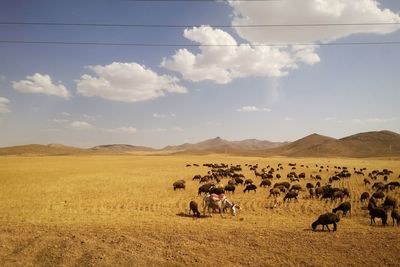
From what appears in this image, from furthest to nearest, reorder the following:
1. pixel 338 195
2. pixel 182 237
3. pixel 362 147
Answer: pixel 362 147 < pixel 338 195 < pixel 182 237

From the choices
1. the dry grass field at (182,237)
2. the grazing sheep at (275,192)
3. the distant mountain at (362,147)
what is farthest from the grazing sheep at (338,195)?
the distant mountain at (362,147)

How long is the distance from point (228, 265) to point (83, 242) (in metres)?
5.11

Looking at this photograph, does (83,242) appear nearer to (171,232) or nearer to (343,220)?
(171,232)

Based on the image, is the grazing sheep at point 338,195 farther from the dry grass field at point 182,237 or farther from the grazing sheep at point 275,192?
the grazing sheep at point 275,192

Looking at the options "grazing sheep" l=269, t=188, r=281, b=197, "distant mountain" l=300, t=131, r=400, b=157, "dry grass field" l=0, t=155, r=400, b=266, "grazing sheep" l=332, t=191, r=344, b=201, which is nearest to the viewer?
"dry grass field" l=0, t=155, r=400, b=266

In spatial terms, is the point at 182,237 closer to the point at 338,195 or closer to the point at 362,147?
the point at 338,195

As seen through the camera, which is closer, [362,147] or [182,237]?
[182,237]

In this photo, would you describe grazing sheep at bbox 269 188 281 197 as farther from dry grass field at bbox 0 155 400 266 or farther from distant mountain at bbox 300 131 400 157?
distant mountain at bbox 300 131 400 157

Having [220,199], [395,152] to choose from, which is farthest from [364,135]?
[220,199]

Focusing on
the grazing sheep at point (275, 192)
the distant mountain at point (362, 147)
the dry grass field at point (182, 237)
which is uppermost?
the distant mountain at point (362, 147)

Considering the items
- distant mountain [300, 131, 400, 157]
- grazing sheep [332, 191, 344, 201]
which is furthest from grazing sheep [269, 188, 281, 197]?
distant mountain [300, 131, 400, 157]

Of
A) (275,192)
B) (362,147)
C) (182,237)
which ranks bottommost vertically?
(182,237)

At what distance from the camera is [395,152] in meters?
Result: 123

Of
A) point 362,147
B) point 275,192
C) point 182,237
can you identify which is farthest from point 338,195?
point 362,147
